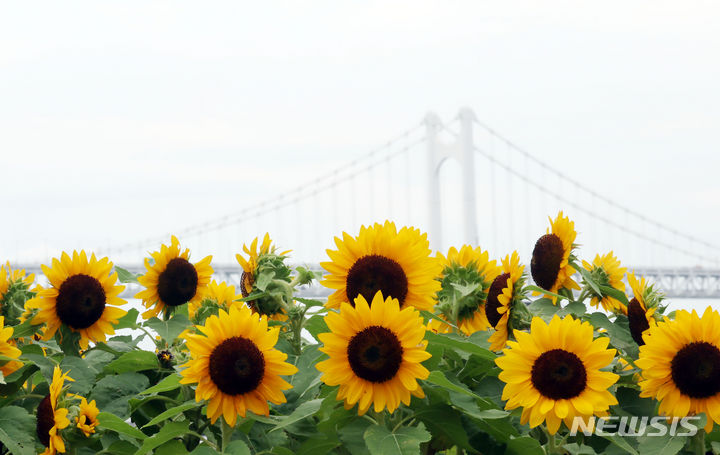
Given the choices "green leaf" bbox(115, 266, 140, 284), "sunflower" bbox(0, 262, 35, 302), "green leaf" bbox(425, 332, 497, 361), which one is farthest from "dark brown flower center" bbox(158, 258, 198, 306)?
"green leaf" bbox(425, 332, 497, 361)

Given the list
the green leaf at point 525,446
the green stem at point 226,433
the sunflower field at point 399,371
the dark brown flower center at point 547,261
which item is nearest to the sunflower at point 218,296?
the sunflower field at point 399,371

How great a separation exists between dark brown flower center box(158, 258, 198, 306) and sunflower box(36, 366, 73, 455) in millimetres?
534

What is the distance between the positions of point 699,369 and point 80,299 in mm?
1565

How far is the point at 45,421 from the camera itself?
1729mm

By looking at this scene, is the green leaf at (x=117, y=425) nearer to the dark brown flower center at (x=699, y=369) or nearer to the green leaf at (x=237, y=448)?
the green leaf at (x=237, y=448)

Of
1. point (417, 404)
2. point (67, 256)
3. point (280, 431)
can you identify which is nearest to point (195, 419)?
point (280, 431)

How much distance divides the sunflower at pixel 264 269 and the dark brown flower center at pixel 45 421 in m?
0.50

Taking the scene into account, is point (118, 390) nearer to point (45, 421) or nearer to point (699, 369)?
point (45, 421)

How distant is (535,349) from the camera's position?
1.45 m

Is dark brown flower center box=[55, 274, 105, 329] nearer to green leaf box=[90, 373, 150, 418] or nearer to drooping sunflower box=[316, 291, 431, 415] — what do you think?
green leaf box=[90, 373, 150, 418]

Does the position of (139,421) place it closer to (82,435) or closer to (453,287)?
(82,435)

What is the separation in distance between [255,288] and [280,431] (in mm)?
353

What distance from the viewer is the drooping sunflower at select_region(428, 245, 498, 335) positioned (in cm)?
187

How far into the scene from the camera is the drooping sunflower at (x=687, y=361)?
155 cm
